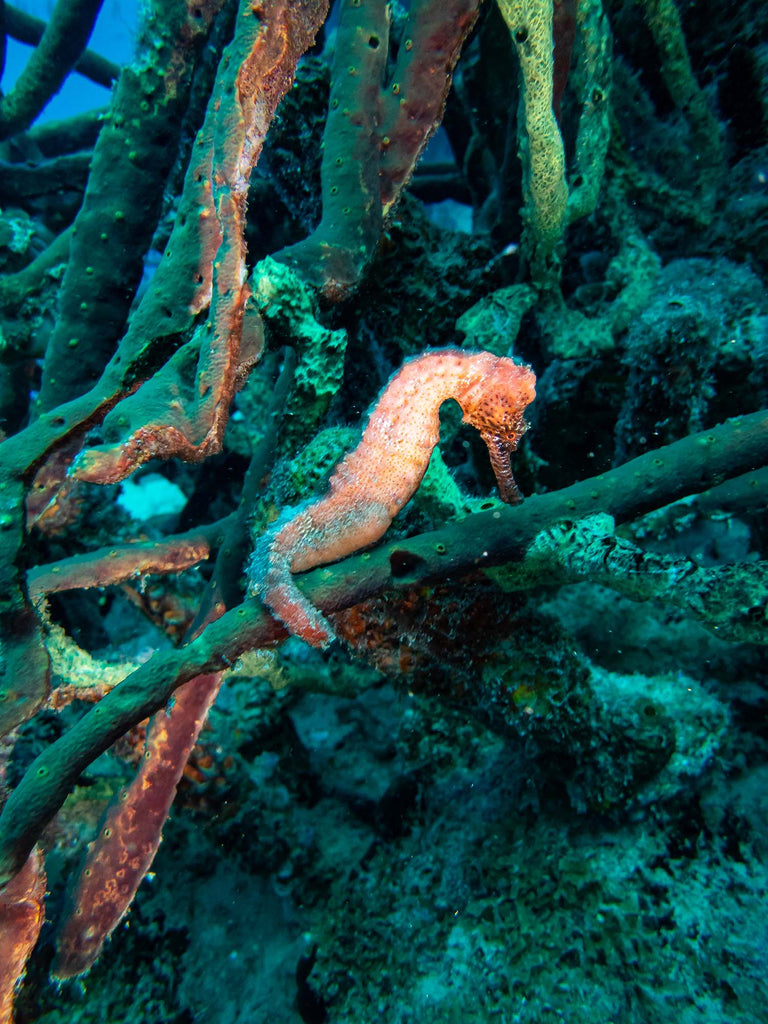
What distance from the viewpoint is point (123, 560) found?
2.87 m

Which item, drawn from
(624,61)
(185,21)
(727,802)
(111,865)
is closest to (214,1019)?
(111,865)

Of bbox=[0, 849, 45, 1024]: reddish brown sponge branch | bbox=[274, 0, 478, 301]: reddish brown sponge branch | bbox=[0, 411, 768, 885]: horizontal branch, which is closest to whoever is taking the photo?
bbox=[0, 411, 768, 885]: horizontal branch

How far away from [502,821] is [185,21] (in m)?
5.09

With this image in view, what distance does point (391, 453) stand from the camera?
2.02 m

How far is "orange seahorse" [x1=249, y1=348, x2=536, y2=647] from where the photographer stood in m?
1.96

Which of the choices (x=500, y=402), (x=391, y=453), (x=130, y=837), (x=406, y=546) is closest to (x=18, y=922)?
(x=130, y=837)

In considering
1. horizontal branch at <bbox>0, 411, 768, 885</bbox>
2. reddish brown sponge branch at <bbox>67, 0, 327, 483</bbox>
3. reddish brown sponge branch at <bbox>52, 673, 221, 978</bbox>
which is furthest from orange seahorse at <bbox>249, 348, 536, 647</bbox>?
reddish brown sponge branch at <bbox>52, 673, 221, 978</bbox>

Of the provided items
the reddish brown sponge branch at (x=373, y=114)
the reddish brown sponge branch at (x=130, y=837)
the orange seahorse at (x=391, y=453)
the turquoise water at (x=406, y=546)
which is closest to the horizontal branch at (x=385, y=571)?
the turquoise water at (x=406, y=546)

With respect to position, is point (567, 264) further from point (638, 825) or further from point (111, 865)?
point (111, 865)

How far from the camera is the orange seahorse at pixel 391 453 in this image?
1.96 metres

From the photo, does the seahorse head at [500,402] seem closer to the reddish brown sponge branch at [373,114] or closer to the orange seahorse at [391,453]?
the orange seahorse at [391,453]

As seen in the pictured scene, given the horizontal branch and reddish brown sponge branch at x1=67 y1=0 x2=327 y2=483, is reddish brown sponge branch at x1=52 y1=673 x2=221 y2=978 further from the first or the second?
reddish brown sponge branch at x1=67 y1=0 x2=327 y2=483

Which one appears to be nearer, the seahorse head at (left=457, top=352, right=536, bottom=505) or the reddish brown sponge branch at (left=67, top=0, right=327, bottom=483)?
the reddish brown sponge branch at (left=67, top=0, right=327, bottom=483)

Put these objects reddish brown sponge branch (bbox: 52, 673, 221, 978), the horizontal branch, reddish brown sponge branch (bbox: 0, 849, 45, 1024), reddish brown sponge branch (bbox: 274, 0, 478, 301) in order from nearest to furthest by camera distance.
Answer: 1. the horizontal branch
2. reddish brown sponge branch (bbox: 0, 849, 45, 1024)
3. reddish brown sponge branch (bbox: 52, 673, 221, 978)
4. reddish brown sponge branch (bbox: 274, 0, 478, 301)
